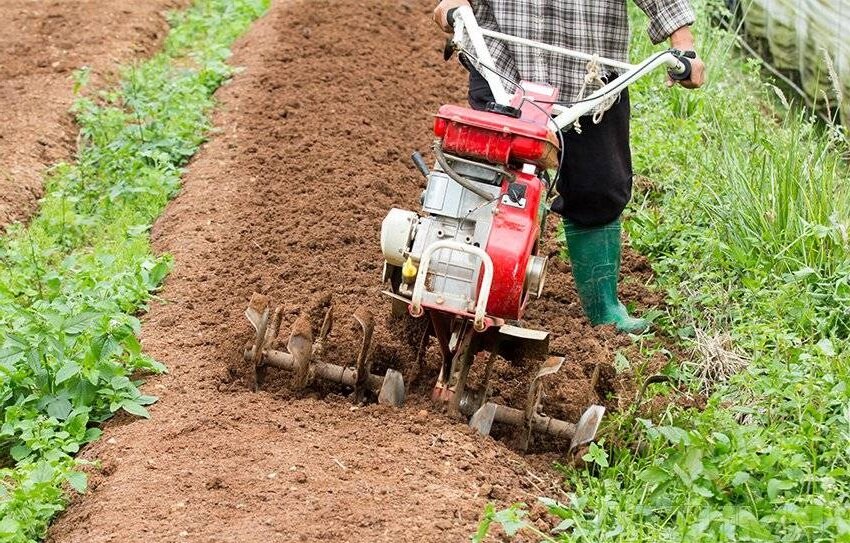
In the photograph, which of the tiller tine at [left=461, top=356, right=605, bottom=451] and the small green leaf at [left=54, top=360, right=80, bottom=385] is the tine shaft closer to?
the tiller tine at [left=461, top=356, right=605, bottom=451]

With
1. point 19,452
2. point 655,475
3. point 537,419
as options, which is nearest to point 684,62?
point 537,419

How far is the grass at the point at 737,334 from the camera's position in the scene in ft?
12.8

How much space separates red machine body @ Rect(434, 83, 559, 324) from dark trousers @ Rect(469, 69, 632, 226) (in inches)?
30.7

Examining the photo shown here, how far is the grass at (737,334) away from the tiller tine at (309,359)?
734 mm

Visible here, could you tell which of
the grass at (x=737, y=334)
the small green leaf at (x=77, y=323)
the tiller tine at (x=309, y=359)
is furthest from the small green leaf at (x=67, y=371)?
the grass at (x=737, y=334)

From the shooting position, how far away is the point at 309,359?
4.55 meters

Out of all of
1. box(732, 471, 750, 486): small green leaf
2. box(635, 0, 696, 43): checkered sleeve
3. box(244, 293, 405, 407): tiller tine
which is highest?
box(635, 0, 696, 43): checkered sleeve

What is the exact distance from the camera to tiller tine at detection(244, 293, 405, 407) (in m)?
4.48

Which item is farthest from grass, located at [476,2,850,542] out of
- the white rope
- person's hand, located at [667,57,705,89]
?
the white rope

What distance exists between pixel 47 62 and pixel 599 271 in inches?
197

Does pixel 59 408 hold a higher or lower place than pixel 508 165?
lower

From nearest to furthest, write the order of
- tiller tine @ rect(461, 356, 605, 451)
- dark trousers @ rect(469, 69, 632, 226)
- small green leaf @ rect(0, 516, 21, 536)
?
small green leaf @ rect(0, 516, 21, 536) < tiller tine @ rect(461, 356, 605, 451) < dark trousers @ rect(469, 69, 632, 226)

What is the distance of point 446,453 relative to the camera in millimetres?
4125

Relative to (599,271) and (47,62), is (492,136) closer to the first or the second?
(599,271)
